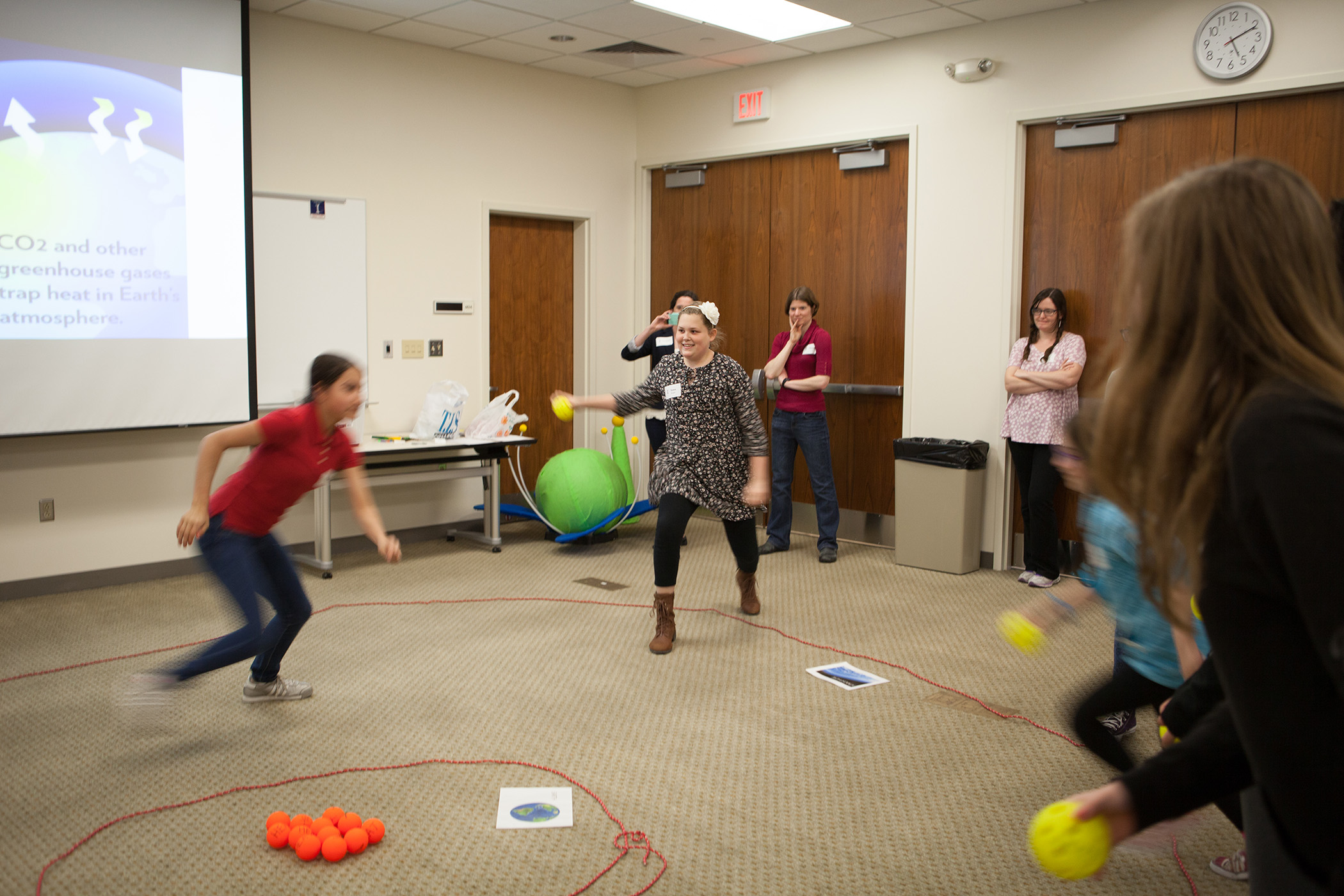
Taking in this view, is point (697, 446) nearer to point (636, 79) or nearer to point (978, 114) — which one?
point (978, 114)

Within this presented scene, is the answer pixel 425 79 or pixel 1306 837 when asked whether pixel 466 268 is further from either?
pixel 1306 837

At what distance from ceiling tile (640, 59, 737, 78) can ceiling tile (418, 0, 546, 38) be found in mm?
1262

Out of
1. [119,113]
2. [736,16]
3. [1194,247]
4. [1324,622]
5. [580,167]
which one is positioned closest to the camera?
[1324,622]

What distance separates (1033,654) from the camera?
4.36 metres

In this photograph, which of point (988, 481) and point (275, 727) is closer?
point (275, 727)

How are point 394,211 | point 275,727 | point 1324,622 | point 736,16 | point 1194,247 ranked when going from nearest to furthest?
1. point 1324,622
2. point 1194,247
3. point 275,727
4. point 736,16
5. point 394,211

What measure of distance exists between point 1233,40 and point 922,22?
165cm

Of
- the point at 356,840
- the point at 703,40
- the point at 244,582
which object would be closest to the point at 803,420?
the point at 703,40

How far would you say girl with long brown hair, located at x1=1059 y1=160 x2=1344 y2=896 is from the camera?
841mm

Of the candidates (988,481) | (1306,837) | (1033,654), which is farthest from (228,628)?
(1306,837)

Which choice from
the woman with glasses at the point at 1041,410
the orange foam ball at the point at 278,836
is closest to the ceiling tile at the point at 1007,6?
the woman with glasses at the point at 1041,410

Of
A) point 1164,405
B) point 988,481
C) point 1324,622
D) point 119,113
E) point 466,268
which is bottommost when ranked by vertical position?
point 988,481

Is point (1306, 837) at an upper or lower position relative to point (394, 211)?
lower

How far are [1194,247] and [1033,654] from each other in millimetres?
3732
